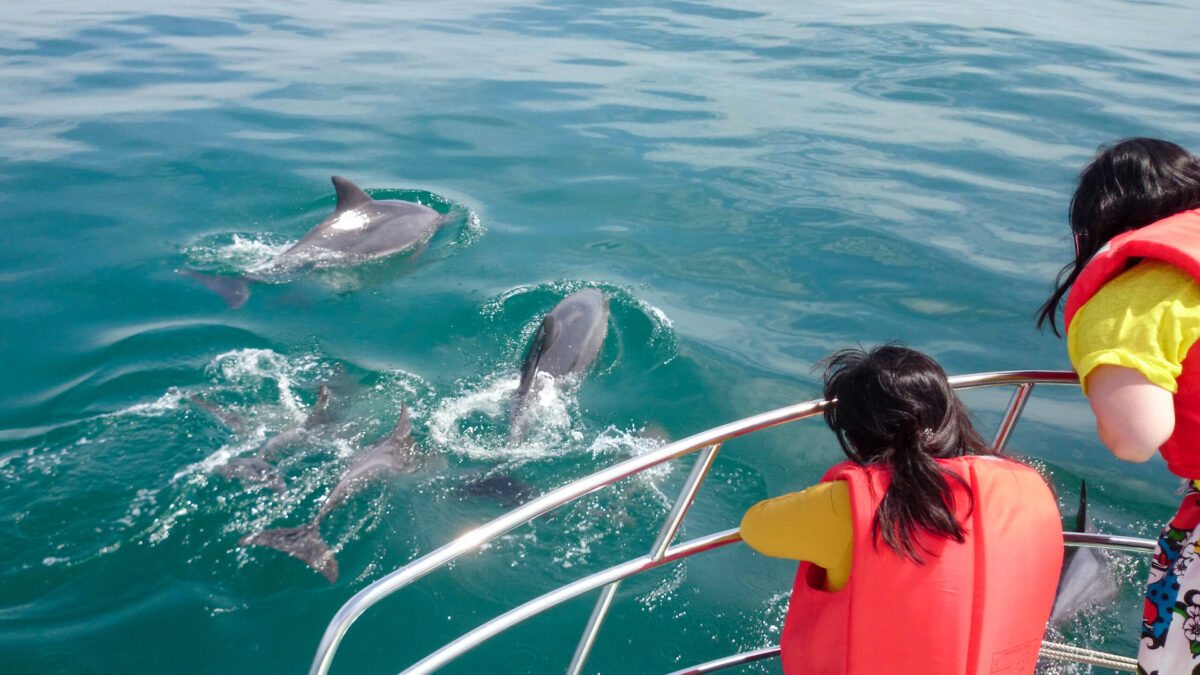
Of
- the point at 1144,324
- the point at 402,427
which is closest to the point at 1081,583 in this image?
the point at 1144,324

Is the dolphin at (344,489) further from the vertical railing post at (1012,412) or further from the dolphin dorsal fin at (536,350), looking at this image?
the vertical railing post at (1012,412)

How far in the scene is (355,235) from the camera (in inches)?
364

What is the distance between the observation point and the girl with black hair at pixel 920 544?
91.1 inches

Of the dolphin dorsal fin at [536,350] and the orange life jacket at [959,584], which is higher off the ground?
the orange life jacket at [959,584]

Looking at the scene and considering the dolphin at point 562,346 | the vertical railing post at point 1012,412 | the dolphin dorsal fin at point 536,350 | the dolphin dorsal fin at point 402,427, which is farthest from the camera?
the dolphin dorsal fin at point 536,350

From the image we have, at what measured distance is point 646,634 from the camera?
467 cm

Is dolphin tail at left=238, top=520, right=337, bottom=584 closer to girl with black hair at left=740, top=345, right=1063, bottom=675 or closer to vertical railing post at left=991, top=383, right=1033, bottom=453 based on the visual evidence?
girl with black hair at left=740, top=345, right=1063, bottom=675

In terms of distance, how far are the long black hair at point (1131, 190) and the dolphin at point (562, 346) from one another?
4.30 meters

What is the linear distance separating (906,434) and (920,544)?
327 mm

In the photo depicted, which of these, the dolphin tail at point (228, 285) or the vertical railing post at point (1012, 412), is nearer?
the vertical railing post at point (1012, 412)

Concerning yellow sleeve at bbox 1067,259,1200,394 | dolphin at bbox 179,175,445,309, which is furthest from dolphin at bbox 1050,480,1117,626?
dolphin at bbox 179,175,445,309

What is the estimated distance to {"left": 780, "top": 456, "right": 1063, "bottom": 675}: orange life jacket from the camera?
2320 mm

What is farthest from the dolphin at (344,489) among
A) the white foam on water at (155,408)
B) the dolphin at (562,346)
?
the white foam on water at (155,408)

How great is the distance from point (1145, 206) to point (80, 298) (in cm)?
847
